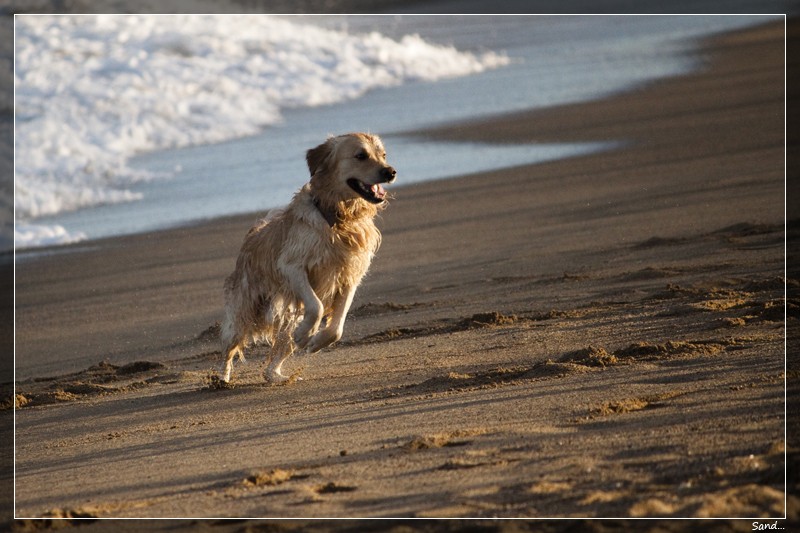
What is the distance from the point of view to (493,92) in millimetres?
19984

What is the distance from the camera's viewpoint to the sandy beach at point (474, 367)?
4.55m

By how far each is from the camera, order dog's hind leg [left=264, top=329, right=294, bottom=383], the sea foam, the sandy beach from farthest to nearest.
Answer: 1. the sea foam
2. dog's hind leg [left=264, top=329, right=294, bottom=383]
3. the sandy beach

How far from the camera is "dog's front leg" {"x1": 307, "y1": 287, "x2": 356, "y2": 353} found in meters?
7.15

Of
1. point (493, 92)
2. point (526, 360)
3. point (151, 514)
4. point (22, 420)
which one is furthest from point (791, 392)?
point (493, 92)

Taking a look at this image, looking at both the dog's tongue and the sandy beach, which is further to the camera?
the dog's tongue

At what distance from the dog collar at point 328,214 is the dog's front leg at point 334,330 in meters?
0.49

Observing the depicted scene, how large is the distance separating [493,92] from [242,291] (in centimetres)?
1296

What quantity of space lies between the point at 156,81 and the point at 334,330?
48.5 ft

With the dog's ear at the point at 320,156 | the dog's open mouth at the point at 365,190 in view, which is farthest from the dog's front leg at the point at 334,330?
the dog's ear at the point at 320,156

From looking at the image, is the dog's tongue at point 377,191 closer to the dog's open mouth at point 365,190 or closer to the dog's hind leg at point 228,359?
the dog's open mouth at point 365,190

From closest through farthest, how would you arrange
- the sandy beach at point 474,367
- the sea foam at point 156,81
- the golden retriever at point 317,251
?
the sandy beach at point 474,367 → the golden retriever at point 317,251 → the sea foam at point 156,81

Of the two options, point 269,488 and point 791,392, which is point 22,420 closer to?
point 269,488

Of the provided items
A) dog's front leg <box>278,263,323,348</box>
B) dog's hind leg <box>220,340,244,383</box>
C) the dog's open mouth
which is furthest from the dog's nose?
dog's hind leg <box>220,340,244,383</box>

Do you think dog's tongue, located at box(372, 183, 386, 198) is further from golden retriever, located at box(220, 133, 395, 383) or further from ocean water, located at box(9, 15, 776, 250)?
ocean water, located at box(9, 15, 776, 250)
